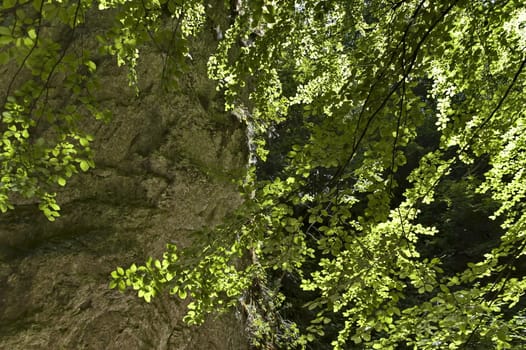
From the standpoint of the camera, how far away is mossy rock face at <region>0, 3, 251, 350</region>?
4.22m

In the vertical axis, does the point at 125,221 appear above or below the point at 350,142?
above

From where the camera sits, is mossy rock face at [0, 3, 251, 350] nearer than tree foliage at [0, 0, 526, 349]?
No

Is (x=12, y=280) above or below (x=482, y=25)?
below

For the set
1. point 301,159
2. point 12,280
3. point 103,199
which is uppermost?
point 103,199

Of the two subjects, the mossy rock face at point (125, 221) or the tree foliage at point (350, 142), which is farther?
the mossy rock face at point (125, 221)

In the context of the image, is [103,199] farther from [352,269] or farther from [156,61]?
[352,269]

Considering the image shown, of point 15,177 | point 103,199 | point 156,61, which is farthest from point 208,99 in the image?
point 15,177

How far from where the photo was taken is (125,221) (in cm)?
496

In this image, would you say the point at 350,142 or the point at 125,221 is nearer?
the point at 350,142

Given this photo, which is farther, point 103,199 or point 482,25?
point 103,199

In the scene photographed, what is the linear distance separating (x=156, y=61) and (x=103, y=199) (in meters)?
1.82

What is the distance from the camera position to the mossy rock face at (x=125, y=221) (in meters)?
4.22

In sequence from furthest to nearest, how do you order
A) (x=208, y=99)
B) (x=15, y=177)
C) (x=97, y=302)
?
1. (x=208, y=99)
2. (x=97, y=302)
3. (x=15, y=177)

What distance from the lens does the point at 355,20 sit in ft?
12.2
